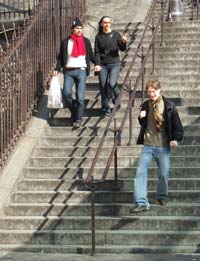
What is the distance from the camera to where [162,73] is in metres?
12.1

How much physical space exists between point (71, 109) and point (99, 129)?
0.60m

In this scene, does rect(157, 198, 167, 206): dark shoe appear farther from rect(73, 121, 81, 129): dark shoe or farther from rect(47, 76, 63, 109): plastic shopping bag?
rect(47, 76, 63, 109): plastic shopping bag

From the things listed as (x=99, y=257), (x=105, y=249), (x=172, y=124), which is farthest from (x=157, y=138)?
(x=99, y=257)

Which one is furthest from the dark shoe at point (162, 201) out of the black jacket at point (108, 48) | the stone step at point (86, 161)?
the black jacket at point (108, 48)

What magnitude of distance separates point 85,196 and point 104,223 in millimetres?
655

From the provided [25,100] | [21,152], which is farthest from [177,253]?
[25,100]

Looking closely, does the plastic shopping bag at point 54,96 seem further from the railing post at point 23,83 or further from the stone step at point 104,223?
the stone step at point 104,223

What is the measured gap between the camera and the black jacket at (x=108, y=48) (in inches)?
431

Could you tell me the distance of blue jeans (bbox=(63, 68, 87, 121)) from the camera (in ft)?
34.7

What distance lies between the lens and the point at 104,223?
8.57m

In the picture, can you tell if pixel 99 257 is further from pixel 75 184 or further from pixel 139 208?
pixel 75 184

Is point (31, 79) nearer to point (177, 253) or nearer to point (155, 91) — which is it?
point (155, 91)

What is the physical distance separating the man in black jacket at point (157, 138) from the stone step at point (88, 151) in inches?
50.4

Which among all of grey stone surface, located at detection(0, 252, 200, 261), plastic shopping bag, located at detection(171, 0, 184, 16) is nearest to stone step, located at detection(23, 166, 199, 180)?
grey stone surface, located at detection(0, 252, 200, 261)
